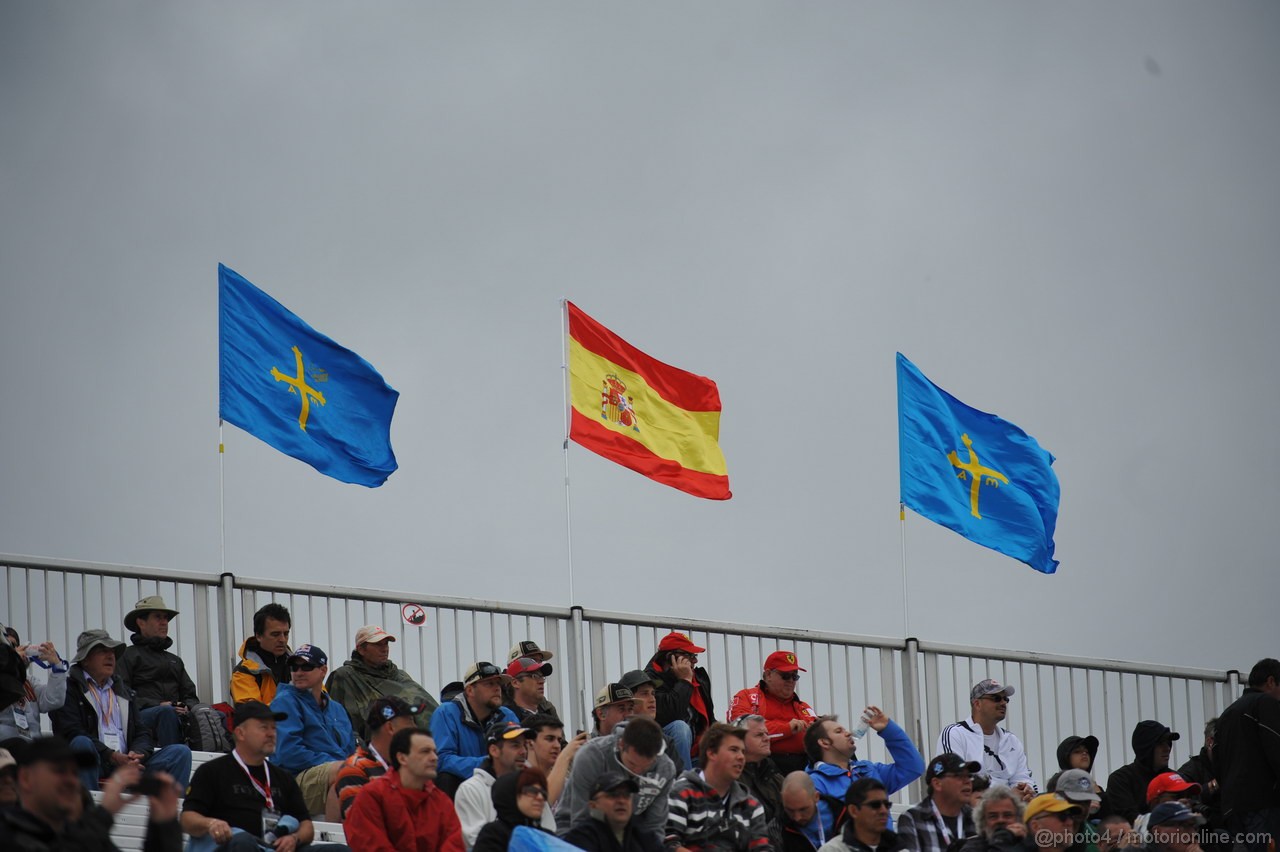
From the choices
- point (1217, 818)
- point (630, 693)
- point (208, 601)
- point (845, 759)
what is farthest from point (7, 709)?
point (1217, 818)

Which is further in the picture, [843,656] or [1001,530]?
[1001,530]

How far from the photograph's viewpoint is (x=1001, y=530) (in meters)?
20.0

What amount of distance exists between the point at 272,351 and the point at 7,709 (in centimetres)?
534

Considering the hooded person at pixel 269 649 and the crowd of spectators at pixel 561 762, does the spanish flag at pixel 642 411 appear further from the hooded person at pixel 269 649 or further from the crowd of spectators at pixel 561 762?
the hooded person at pixel 269 649

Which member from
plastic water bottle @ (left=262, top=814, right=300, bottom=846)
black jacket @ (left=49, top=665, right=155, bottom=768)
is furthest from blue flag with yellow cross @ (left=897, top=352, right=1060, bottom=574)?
plastic water bottle @ (left=262, top=814, right=300, bottom=846)

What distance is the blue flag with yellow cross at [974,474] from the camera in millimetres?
19781

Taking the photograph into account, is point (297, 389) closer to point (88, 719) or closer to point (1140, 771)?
point (88, 719)

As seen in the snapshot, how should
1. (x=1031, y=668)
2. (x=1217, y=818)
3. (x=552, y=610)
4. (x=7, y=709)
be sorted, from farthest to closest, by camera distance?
1. (x=1031, y=668)
2. (x=552, y=610)
3. (x=1217, y=818)
4. (x=7, y=709)

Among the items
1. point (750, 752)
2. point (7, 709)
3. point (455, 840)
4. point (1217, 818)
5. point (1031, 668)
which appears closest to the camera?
point (455, 840)

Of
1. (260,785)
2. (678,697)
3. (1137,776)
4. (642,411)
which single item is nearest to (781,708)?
(678,697)

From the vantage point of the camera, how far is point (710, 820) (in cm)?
1302

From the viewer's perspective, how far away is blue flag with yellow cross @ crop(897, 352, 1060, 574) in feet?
64.9

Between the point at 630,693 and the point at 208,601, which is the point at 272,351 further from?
the point at 630,693

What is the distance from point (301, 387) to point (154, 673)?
13.1ft
